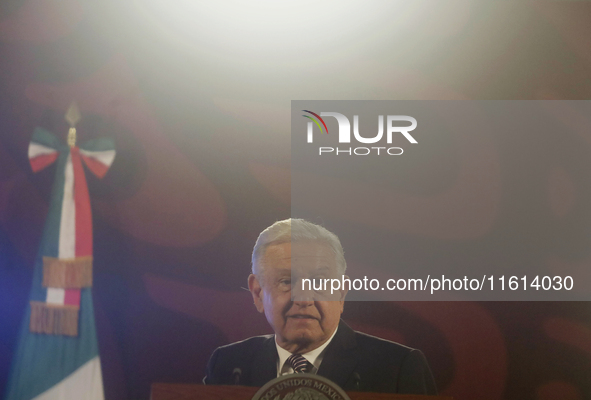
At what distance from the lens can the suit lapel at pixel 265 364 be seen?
6.71 ft

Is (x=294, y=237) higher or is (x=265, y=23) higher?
(x=265, y=23)

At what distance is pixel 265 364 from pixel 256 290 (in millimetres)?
331

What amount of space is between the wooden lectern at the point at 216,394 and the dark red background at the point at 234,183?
0.05 meters

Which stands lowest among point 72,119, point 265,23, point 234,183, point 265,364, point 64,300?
point 265,364

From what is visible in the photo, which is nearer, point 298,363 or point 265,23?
point 298,363

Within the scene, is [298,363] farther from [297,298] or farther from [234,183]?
[234,183]

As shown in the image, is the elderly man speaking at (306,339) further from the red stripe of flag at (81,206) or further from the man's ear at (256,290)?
the red stripe of flag at (81,206)

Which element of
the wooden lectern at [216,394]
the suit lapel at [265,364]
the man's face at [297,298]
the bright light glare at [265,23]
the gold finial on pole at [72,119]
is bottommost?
the wooden lectern at [216,394]

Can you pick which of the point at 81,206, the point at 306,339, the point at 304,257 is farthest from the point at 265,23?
the point at 306,339

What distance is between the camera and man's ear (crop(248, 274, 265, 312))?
6.78 ft

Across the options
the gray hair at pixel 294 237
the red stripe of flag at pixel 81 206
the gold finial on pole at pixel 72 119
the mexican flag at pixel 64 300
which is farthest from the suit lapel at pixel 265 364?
the gold finial on pole at pixel 72 119

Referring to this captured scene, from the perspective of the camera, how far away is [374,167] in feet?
6.84

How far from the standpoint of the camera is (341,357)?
2.03m

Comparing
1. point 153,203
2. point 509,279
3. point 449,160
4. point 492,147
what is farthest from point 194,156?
point 509,279
